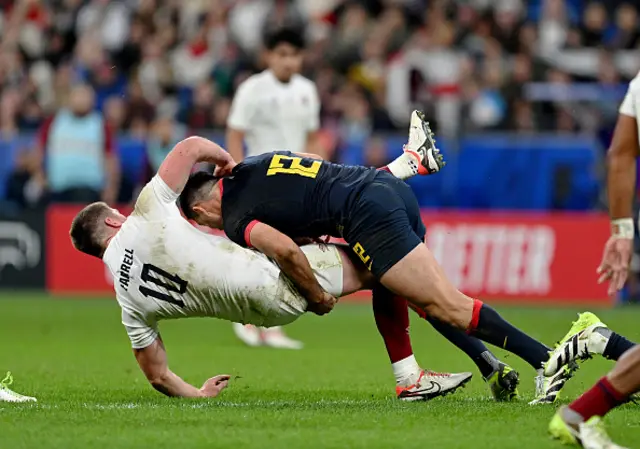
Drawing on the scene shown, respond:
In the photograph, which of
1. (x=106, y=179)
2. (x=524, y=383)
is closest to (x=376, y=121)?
(x=106, y=179)

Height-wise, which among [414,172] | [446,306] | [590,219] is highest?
[414,172]

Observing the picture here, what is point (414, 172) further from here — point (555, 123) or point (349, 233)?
point (555, 123)

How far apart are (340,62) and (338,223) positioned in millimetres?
13354

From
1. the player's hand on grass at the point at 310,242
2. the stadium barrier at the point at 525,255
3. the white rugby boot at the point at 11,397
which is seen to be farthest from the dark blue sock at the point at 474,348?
the stadium barrier at the point at 525,255

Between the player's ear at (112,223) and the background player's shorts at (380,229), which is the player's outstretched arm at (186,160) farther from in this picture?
the background player's shorts at (380,229)

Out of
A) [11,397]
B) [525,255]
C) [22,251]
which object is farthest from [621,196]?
[22,251]

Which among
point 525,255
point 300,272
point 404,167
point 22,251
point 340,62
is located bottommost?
point 22,251

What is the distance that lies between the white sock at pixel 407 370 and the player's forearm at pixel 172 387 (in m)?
1.27

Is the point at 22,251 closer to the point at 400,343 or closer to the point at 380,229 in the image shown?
the point at 400,343

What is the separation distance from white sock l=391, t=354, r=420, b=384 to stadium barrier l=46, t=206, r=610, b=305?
8.97 metres

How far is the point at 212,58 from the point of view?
2139 centimetres

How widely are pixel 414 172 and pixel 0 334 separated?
22.2 feet

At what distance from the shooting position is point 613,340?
748 centimetres

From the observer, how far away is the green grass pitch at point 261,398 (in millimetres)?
6266
